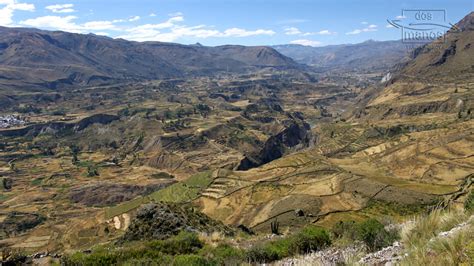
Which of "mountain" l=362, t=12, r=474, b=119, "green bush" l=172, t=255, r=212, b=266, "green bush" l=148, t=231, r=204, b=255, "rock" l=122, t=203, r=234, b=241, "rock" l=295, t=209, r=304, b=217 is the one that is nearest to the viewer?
"green bush" l=172, t=255, r=212, b=266

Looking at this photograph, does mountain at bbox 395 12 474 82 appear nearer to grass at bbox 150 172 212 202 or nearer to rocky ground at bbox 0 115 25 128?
grass at bbox 150 172 212 202

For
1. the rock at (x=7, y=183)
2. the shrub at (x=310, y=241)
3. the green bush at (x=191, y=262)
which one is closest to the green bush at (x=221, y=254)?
the green bush at (x=191, y=262)

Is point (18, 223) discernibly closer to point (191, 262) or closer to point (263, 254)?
point (263, 254)

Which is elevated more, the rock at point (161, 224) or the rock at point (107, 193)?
the rock at point (161, 224)

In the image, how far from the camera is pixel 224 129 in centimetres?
15525

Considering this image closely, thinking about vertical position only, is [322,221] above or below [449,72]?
below

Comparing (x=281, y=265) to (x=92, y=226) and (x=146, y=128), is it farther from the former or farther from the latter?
(x=146, y=128)

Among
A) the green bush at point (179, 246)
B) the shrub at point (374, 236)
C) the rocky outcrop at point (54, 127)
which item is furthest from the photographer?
the rocky outcrop at point (54, 127)

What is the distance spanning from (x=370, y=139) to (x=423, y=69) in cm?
10143

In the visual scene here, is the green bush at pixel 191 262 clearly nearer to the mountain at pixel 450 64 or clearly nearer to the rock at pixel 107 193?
the rock at pixel 107 193

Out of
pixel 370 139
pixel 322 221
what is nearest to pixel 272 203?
pixel 322 221

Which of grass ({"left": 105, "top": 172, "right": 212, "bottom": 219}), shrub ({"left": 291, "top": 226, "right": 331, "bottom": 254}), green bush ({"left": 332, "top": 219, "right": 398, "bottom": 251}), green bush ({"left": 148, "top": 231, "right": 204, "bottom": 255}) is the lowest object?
grass ({"left": 105, "top": 172, "right": 212, "bottom": 219})

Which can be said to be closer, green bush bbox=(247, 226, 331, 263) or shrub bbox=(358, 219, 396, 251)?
shrub bbox=(358, 219, 396, 251)

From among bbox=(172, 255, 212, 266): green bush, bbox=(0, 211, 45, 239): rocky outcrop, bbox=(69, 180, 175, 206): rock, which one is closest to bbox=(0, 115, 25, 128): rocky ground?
bbox=(69, 180, 175, 206): rock
